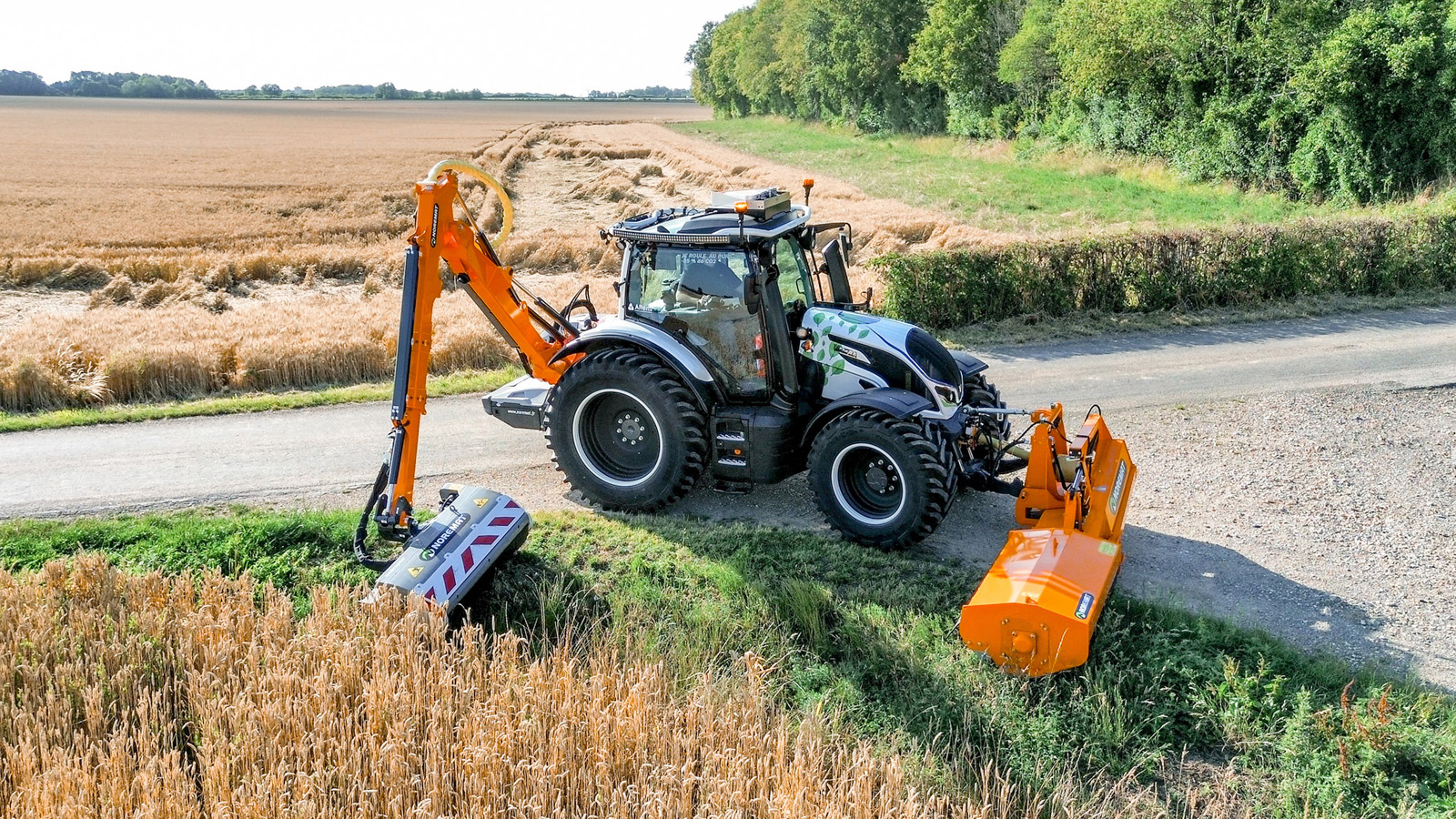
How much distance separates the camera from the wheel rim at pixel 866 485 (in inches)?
331

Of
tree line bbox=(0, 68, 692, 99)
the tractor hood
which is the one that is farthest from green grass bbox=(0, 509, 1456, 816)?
tree line bbox=(0, 68, 692, 99)

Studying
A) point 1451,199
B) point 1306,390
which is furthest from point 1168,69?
point 1306,390

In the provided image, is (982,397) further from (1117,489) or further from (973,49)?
(973,49)

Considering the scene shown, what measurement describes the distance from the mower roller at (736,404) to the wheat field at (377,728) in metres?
1.09

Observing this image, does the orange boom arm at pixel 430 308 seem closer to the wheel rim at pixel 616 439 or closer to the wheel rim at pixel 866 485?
the wheel rim at pixel 616 439

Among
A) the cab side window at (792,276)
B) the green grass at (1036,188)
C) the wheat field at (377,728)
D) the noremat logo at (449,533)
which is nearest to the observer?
the wheat field at (377,728)

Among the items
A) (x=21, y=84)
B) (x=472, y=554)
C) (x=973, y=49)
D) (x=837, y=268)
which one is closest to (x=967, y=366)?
(x=837, y=268)

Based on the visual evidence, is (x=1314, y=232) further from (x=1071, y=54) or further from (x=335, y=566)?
(x=1071, y=54)

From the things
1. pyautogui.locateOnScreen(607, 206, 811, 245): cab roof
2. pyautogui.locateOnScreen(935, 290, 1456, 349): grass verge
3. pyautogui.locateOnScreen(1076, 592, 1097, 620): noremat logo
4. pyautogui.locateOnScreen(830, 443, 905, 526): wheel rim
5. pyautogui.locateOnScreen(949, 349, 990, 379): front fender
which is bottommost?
pyautogui.locateOnScreen(1076, 592, 1097, 620): noremat logo

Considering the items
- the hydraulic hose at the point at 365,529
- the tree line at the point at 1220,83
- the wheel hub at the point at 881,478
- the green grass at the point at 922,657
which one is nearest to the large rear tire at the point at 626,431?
the green grass at the point at 922,657

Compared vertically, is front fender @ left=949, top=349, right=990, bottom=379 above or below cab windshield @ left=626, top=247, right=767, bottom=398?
below

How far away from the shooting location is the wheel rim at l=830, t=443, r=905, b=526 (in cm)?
841

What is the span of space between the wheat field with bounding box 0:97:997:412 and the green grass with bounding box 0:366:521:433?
18.4 inches

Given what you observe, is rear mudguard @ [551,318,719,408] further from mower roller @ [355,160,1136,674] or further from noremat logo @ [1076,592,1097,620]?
noremat logo @ [1076,592,1097,620]
